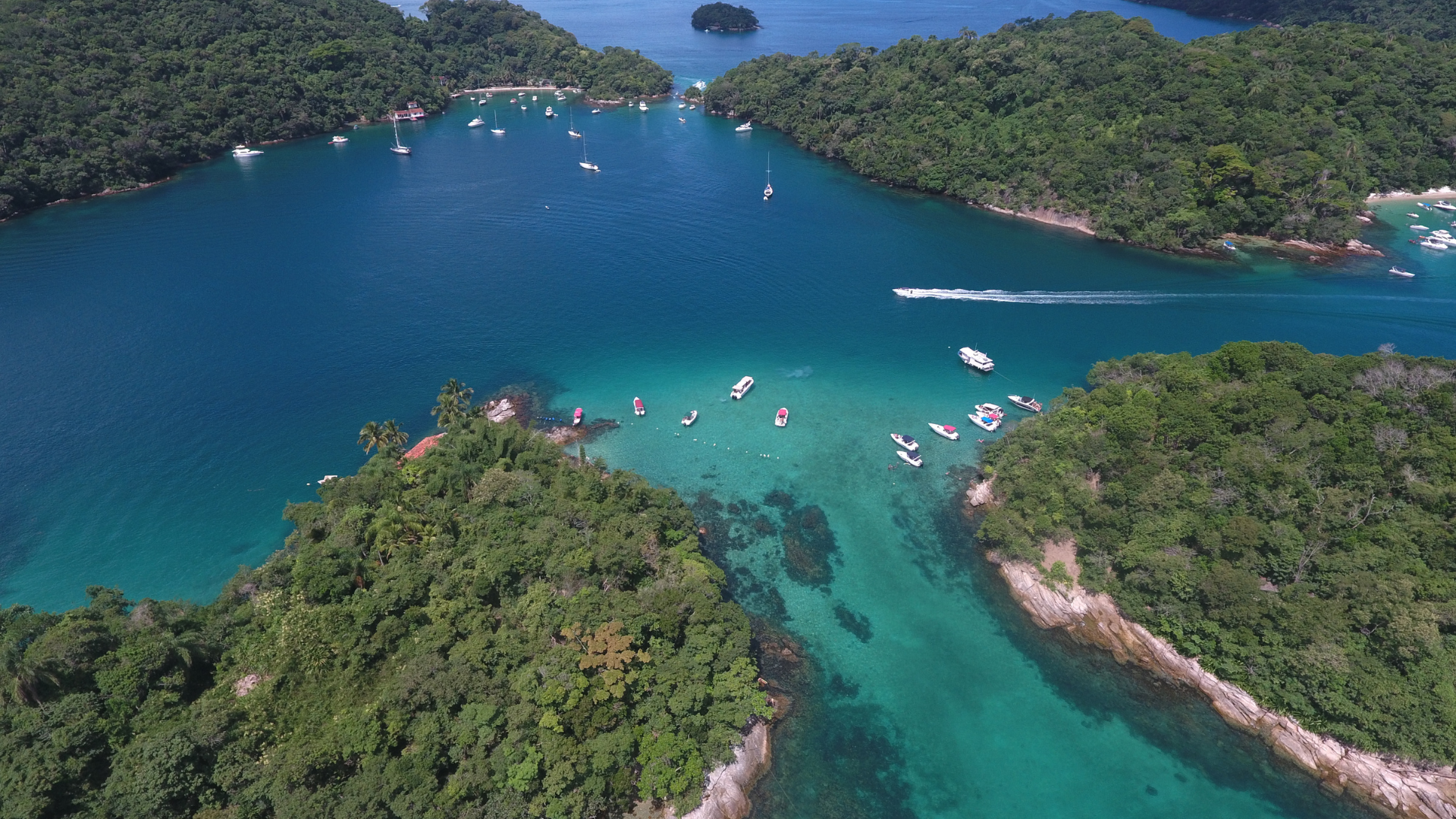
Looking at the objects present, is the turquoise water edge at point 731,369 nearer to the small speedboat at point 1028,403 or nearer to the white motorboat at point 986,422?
the white motorboat at point 986,422

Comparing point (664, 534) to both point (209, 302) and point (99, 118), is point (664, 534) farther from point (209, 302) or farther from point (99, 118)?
point (99, 118)

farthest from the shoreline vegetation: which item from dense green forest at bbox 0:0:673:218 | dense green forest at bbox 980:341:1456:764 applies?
dense green forest at bbox 0:0:673:218

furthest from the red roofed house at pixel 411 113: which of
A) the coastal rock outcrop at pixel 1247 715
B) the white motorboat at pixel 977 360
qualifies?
the coastal rock outcrop at pixel 1247 715

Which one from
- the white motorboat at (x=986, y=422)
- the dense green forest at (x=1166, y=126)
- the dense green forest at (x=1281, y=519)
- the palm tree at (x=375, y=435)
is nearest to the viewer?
the dense green forest at (x=1281, y=519)

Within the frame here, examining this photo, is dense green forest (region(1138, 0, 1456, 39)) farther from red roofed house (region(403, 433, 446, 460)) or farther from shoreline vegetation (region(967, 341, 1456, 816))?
red roofed house (region(403, 433, 446, 460))

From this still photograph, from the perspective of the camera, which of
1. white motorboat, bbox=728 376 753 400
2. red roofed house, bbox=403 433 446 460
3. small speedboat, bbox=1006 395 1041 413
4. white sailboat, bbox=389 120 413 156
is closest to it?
red roofed house, bbox=403 433 446 460

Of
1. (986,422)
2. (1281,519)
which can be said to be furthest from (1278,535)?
(986,422)
